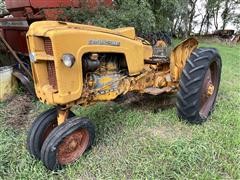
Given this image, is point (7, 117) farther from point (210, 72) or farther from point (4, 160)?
point (210, 72)

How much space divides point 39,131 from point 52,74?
63 cm

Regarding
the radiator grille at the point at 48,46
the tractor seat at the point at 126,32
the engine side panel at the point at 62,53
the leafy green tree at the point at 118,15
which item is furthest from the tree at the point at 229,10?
the radiator grille at the point at 48,46

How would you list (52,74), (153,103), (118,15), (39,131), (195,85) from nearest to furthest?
1. (52,74)
2. (39,131)
3. (195,85)
4. (153,103)
5. (118,15)

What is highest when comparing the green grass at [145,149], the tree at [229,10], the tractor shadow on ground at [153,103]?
the green grass at [145,149]

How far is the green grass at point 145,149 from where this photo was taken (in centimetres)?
299

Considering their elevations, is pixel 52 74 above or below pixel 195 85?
above

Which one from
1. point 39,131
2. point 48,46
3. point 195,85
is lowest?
point 39,131

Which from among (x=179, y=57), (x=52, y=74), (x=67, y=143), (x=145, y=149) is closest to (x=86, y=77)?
(x=52, y=74)

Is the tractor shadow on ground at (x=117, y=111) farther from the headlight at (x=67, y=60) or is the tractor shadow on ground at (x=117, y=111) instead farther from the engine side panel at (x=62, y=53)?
the headlight at (x=67, y=60)

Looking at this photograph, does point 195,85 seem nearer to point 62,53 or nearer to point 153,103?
point 153,103

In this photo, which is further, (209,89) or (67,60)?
(209,89)

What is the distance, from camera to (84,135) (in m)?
3.21

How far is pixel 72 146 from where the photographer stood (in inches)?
123

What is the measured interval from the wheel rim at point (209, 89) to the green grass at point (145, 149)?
0.49 feet
